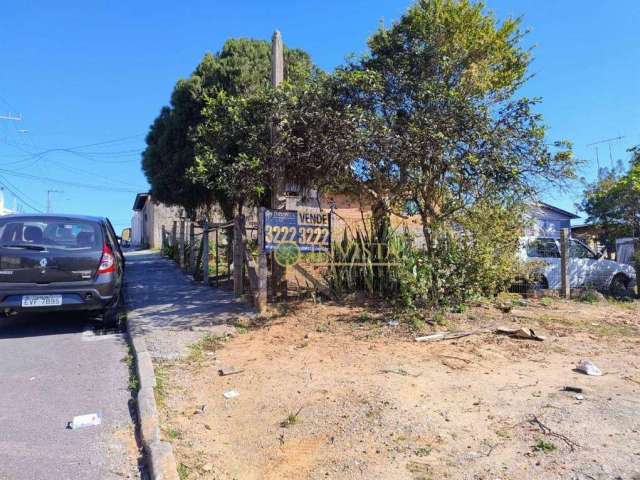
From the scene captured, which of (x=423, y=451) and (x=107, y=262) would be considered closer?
(x=423, y=451)

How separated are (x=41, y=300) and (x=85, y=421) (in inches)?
132

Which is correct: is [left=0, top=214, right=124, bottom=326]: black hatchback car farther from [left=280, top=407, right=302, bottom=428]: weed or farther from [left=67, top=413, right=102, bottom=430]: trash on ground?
[left=280, top=407, right=302, bottom=428]: weed

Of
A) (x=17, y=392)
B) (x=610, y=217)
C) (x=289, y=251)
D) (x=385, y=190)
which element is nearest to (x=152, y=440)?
(x=17, y=392)

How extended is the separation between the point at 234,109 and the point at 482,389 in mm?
5852

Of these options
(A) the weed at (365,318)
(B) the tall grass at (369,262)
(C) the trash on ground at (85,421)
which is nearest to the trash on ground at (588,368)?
(A) the weed at (365,318)

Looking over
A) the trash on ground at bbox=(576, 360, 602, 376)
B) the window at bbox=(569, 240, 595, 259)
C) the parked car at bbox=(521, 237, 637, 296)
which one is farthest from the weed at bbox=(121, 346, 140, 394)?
the window at bbox=(569, 240, 595, 259)

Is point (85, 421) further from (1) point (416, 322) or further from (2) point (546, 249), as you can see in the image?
(2) point (546, 249)

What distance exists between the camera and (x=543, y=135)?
8062 mm

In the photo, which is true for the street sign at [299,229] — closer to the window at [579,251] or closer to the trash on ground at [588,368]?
the trash on ground at [588,368]

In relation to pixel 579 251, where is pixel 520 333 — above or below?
below

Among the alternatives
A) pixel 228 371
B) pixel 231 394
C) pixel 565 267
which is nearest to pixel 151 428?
pixel 231 394

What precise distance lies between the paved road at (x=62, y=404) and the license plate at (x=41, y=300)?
48 centimetres

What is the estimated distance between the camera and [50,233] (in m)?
7.16

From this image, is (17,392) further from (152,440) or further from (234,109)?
→ (234,109)
